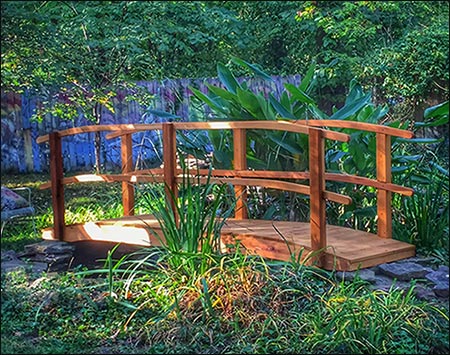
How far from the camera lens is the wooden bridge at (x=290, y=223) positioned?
17.3ft

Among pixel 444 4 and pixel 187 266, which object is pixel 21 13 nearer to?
pixel 187 266

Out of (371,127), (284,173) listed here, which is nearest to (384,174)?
(371,127)

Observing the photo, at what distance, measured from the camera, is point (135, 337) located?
4230mm

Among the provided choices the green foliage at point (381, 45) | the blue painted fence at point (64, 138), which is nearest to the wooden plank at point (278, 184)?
the green foliage at point (381, 45)

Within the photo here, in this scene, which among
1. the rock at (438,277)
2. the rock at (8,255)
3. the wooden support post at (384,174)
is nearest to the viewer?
the rock at (438,277)

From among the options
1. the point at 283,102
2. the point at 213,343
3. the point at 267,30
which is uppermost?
the point at 267,30

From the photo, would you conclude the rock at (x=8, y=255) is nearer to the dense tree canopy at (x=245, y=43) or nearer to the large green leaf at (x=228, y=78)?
the dense tree canopy at (x=245, y=43)

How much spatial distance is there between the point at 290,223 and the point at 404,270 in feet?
4.28

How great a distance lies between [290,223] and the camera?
20.4 feet

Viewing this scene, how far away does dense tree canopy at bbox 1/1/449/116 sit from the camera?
30.5 feet

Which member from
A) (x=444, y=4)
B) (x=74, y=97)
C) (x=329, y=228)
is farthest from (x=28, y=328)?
(x=444, y=4)

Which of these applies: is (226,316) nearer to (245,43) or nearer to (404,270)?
(404,270)

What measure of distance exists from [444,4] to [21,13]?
36.9 ft

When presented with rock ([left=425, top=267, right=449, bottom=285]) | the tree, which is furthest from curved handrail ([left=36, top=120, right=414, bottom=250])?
the tree
